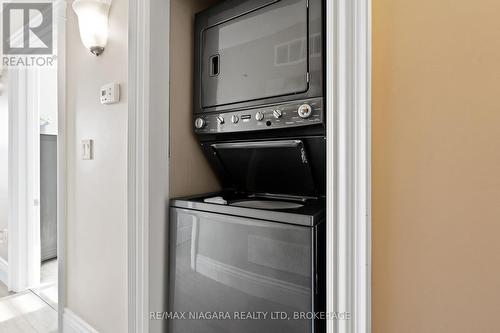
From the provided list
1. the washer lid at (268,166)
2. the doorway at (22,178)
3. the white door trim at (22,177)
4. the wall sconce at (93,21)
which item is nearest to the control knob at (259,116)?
the washer lid at (268,166)

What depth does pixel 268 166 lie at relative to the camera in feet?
4.53

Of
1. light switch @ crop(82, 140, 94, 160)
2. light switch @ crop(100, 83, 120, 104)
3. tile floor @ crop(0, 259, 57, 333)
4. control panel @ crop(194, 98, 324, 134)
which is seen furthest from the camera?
tile floor @ crop(0, 259, 57, 333)

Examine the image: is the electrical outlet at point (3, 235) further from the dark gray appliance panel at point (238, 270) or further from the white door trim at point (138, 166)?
the dark gray appliance panel at point (238, 270)

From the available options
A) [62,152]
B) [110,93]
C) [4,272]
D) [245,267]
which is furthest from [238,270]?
[4,272]

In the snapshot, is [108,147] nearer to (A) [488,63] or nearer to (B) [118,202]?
(B) [118,202]

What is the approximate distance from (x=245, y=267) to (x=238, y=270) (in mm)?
39

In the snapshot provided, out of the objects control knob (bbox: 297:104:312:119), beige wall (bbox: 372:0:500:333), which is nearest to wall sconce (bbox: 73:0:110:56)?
control knob (bbox: 297:104:312:119)

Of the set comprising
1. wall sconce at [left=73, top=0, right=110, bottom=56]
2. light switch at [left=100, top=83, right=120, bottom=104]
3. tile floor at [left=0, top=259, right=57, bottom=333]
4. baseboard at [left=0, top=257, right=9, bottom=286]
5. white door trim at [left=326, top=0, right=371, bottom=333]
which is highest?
wall sconce at [left=73, top=0, right=110, bottom=56]

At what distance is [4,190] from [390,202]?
3.52m

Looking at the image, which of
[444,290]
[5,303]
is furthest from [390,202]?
[5,303]

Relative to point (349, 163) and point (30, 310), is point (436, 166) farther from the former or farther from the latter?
point (30, 310)

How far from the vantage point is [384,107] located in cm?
79

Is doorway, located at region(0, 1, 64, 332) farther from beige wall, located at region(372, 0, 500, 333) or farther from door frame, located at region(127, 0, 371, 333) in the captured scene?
Result: beige wall, located at region(372, 0, 500, 333)

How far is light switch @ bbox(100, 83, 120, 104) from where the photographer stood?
1421mm
